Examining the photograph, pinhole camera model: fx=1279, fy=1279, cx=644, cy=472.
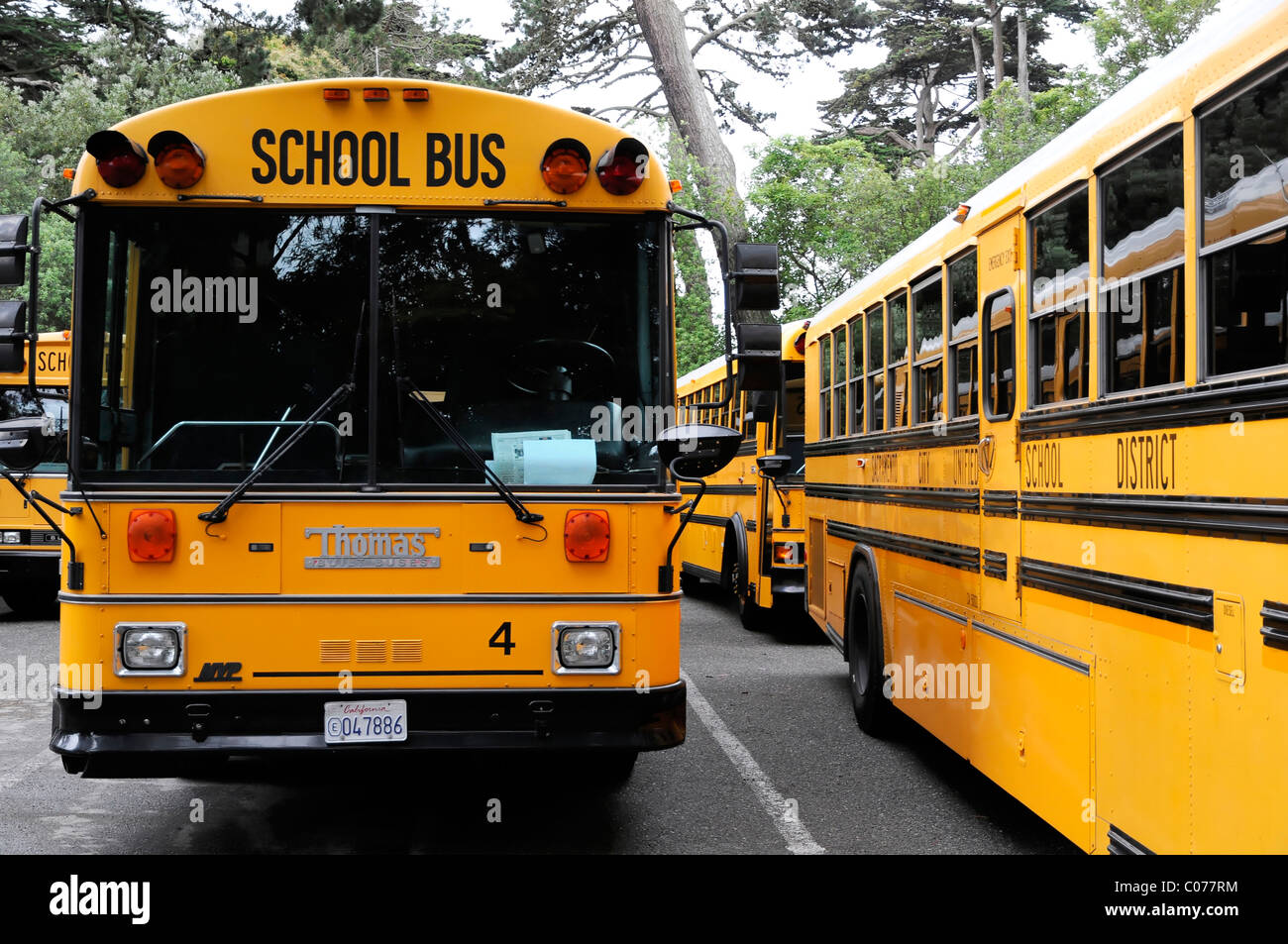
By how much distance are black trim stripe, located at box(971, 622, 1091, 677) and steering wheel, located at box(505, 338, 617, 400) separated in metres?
1.80

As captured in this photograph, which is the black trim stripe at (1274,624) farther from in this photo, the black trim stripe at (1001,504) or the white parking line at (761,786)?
the white parking line at (761,786)

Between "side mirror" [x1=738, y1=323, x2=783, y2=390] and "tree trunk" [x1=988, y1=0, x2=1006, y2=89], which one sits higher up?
"tree trunk" [x1=988, y1=0, x2=1006, y2=89]

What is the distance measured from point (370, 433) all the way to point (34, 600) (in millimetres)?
10866

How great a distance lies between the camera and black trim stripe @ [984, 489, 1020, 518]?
4781 millimetres

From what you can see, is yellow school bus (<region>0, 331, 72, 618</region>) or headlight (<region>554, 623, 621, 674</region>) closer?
headlight (<region>554, 623, 621, 674</region>)

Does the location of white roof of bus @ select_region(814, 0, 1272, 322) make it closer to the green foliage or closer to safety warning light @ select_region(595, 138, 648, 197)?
safety warning light @ select_region(595, 138, 648, 197)

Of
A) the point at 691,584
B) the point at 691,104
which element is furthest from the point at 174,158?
the point at 691,104

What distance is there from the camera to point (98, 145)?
4531 millimetres

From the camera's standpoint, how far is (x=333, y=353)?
4672 mm

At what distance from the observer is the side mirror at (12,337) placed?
14.7ft

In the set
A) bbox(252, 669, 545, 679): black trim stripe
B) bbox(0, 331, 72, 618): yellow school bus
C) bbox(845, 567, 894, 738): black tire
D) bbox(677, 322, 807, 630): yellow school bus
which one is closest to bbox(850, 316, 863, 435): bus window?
bbox(845, 567, 894, 738): black tire
